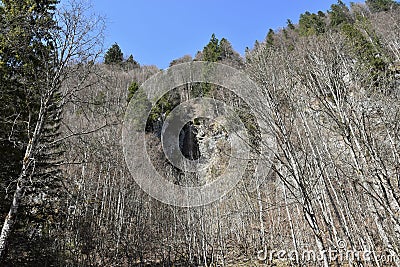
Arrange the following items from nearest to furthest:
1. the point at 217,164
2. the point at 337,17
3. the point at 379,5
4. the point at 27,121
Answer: the point at 27,121
the point at 217,164
the point at 337,17
the point at 379,5

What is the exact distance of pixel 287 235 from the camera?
488 inches

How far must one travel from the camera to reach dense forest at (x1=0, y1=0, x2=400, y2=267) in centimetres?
379

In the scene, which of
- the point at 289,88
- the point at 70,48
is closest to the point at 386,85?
the point at 289,88

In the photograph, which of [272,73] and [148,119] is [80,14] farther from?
[148,119]

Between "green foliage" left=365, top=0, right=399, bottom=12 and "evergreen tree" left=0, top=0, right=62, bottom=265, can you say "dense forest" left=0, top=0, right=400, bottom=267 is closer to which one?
"evergreen tree" left=0, top=0, right=62, bottom=265

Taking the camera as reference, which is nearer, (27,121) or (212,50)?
(27,121)

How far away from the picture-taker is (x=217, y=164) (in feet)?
61.6

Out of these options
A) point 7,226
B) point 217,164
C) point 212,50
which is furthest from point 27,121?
point 212,50

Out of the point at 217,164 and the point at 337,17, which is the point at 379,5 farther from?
the point at 217,164

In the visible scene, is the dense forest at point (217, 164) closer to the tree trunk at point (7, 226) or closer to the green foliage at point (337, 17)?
the tree trunk at point (7, 226)

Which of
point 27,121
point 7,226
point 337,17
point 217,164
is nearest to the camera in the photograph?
point 7,226

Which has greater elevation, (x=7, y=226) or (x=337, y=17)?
(x=337, y=17)

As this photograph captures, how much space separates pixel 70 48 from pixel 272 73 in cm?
464

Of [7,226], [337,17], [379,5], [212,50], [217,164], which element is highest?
[379,5]
